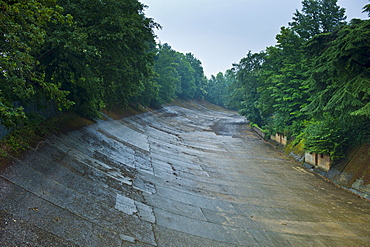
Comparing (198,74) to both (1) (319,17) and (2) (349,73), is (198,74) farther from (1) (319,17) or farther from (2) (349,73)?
(2) (349,73)

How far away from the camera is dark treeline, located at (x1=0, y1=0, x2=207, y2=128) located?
6.30m

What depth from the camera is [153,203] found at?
8.96m

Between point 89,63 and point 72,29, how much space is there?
1916 mm

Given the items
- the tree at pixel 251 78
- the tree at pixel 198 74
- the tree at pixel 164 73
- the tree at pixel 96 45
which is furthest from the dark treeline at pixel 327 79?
the tree at pixel 198 74

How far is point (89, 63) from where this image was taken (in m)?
11.6

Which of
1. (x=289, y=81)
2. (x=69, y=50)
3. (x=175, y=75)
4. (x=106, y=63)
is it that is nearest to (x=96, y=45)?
(x=106, y=63)

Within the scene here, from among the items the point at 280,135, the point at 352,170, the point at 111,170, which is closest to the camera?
the point at 111,170

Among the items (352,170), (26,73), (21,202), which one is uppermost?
(26,73)

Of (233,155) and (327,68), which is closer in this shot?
(327,68)

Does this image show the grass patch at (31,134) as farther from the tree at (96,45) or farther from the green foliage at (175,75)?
the green foliage at (175,75)

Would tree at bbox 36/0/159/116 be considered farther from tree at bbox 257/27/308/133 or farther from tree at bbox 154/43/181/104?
tree at bbox 154/43/181/104

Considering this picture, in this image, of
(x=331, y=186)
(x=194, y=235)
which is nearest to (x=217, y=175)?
(x=331, y=186)

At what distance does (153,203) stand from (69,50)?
6497 millimetres

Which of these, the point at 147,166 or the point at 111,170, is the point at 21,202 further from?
the point at 147,166
